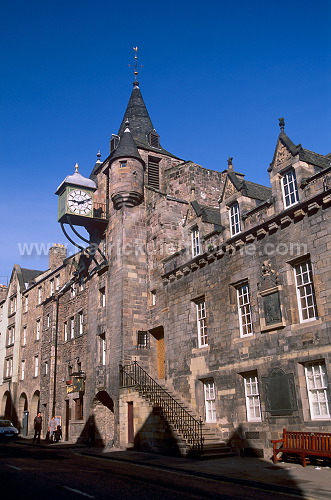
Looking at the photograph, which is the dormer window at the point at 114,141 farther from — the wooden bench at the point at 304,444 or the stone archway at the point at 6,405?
the stone archway at the point at 6,405

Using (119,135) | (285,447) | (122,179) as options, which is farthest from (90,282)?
(285,447)

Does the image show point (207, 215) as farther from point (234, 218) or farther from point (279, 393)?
point (279, 393)

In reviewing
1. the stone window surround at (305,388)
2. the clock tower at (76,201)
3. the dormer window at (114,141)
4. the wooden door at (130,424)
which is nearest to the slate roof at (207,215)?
the clock tower at (76,201)

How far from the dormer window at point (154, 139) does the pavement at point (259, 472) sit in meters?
17.2

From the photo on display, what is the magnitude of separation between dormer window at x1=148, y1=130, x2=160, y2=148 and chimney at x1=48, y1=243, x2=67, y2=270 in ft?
48.2

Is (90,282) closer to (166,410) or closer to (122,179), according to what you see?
(122,179)

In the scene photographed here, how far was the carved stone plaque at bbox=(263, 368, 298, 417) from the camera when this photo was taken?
1395cm

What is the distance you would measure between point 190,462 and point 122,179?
14.1 meters

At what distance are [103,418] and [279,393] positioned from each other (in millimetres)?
12057

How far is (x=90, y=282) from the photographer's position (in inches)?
1036

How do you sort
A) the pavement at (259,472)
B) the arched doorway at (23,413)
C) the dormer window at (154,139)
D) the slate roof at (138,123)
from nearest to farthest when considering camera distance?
the pavement at (259,472) → the slate roof at (138,123) → the dormer window at (154,139) → the arched doorway at (23,413)

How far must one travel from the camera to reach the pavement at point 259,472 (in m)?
9.38

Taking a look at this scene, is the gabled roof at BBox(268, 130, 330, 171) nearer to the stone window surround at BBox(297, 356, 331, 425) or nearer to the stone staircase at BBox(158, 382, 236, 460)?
the stone window surround at BBox(297, 356, 331, 425)

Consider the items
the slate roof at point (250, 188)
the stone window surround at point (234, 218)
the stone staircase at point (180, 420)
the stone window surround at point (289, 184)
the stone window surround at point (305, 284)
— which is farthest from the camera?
the stone window surround at point (234, 218)
